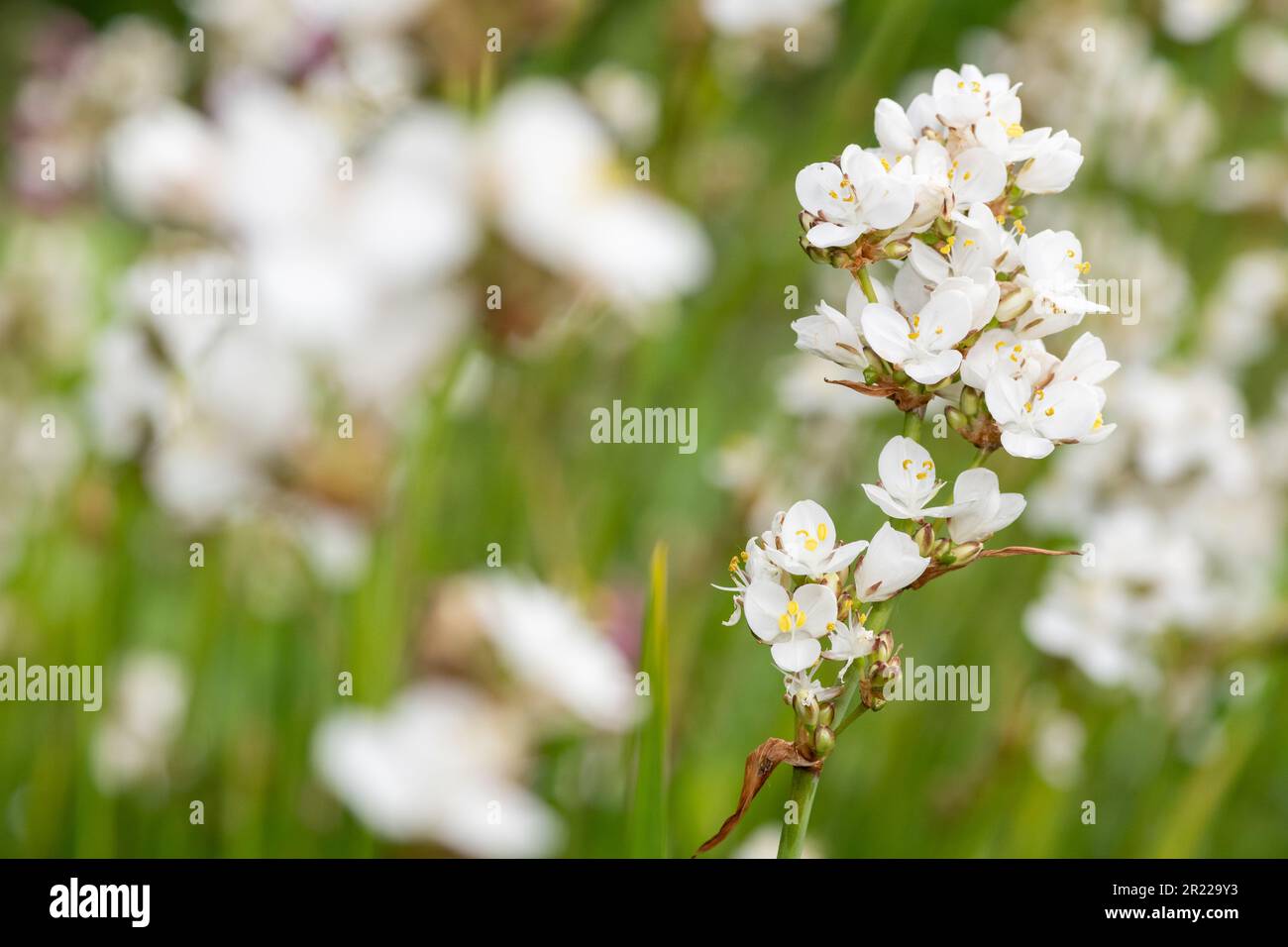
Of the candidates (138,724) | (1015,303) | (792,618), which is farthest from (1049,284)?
(138,724)

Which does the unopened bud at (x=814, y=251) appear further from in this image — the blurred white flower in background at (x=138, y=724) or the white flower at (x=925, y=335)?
the blurred white flower in background at (x=138, y=724)

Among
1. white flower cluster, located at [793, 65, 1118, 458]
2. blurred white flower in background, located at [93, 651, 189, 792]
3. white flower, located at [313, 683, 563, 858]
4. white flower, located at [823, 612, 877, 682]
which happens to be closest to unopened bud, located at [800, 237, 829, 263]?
white flower cluster, located at [793, 65, 1118, 458]

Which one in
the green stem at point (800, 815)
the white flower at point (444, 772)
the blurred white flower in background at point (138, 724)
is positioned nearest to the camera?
the green stem at point (800, 815)

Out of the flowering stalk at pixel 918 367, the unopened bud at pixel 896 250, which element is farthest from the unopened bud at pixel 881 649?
the unopened bud at pixel 896 250

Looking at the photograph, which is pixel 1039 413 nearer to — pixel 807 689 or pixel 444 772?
pixel 807 689
